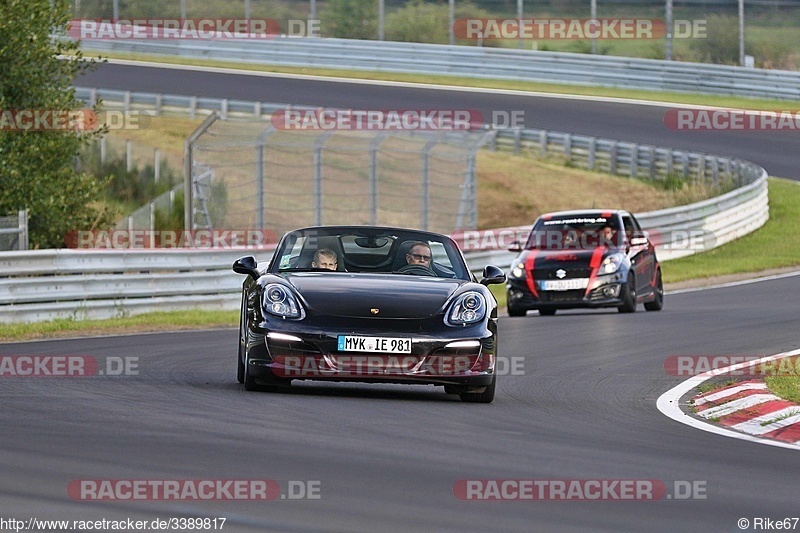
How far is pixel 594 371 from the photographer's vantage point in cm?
1315

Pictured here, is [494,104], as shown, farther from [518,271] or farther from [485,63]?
[518,271]

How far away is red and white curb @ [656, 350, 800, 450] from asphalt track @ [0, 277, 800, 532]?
0.66 feet

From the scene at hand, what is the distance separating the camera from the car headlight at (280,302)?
33.7 feet

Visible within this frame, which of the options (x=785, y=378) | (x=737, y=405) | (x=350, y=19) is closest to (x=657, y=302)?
(x=785, y=378)

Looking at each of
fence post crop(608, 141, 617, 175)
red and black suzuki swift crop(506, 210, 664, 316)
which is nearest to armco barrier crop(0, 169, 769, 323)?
red and black suzuki swift crop(506, 210, 664, 316)

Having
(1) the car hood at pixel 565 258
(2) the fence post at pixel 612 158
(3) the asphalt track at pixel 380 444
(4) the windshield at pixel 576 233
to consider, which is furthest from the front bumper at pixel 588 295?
(2) the fence post at pixel 612 158

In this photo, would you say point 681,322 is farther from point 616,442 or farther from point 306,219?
point 306,219

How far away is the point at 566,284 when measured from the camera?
19781 millimetres

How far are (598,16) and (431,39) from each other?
16.7 ft

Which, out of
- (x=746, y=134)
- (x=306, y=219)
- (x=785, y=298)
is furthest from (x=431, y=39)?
(x=785, y=298)

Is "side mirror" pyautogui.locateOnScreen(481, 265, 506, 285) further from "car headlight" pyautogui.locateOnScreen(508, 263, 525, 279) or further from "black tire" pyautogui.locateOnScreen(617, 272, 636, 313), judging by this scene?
"car headlight" pyautogui.locateOnScreen(508, 263, 525, 279)

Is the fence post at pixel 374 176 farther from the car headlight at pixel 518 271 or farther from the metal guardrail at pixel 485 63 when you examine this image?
the metal guardrail at pixel 485 63

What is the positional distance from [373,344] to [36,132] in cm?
1332

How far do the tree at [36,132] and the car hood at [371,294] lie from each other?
1170cm
